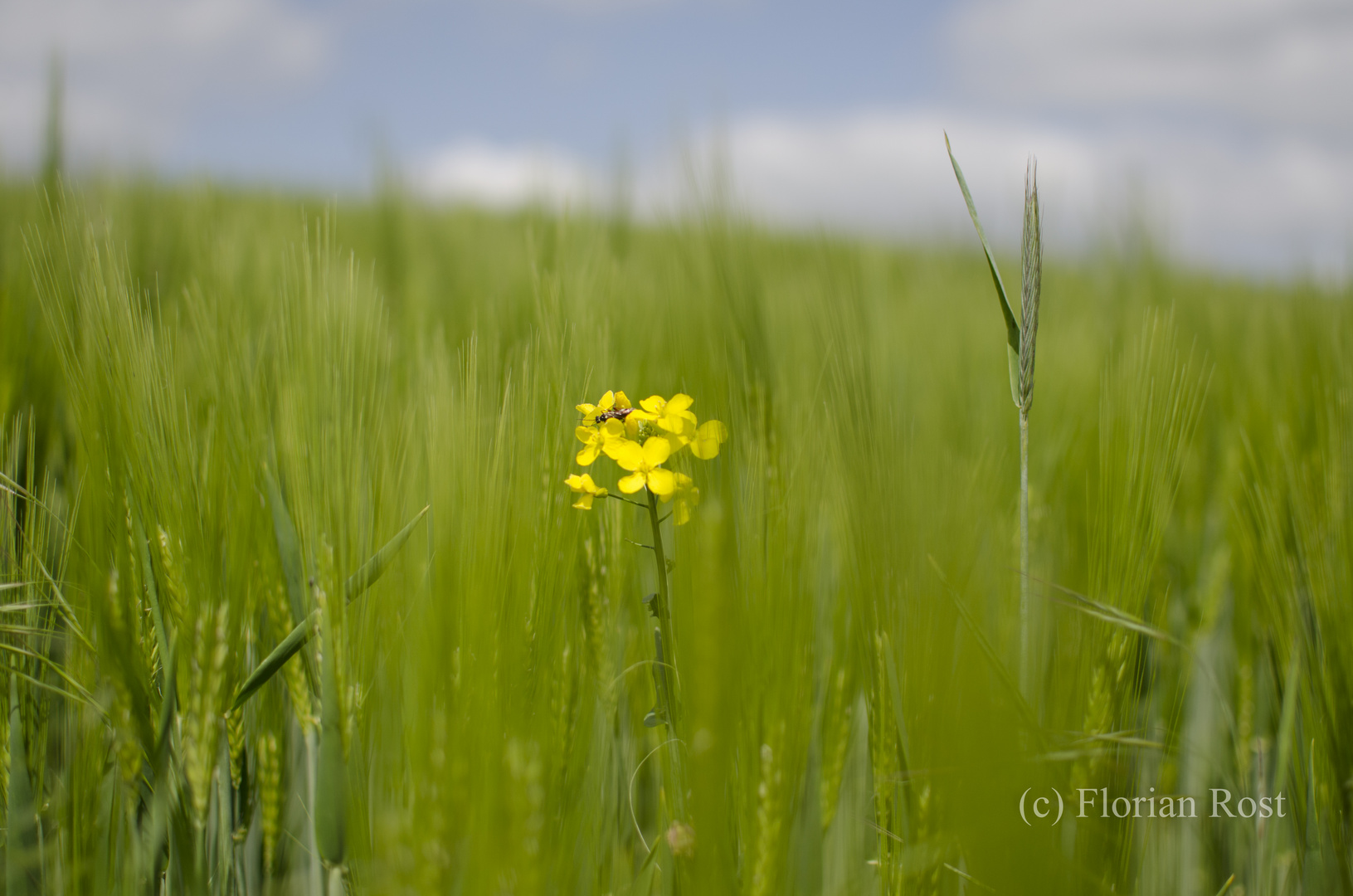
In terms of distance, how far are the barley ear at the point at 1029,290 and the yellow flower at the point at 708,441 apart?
23cm

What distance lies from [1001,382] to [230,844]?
4.02 ft

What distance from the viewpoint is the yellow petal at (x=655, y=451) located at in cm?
47

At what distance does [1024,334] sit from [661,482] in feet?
0.99

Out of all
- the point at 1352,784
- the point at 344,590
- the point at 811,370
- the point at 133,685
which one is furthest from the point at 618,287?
the point at 1352,784

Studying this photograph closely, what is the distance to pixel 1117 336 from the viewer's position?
1646 millimetres

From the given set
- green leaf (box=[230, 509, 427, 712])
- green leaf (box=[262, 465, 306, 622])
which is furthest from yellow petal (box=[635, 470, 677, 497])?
green leaf (box=[262, 465, 306, 622])

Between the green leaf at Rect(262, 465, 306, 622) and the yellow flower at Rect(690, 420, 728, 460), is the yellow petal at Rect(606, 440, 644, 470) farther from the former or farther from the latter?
the green leaf at Rect(262, 465, 306, 622)

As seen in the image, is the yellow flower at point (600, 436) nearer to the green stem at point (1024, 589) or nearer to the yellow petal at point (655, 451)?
the yellow petal at point (655, 451)

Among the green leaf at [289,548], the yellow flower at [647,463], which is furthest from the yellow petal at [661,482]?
the green leaf at [289,548]

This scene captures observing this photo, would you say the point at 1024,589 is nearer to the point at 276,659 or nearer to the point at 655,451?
the point at 655,451

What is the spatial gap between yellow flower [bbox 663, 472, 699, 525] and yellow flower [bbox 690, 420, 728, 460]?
3cm

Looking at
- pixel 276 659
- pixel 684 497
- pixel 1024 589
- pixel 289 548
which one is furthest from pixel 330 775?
pixel 1024 589

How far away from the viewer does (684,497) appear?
495 millimetres

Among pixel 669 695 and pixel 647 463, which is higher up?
pixel 647 463
